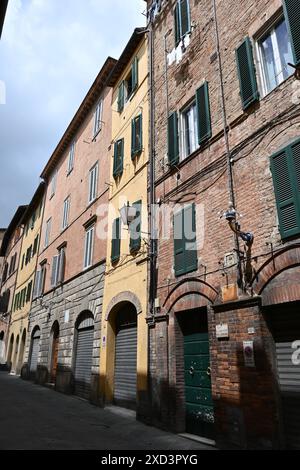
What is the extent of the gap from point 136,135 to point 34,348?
547 inches

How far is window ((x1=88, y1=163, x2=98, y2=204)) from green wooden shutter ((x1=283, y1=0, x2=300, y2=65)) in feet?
31.4

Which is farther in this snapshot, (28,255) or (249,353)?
(28,255)

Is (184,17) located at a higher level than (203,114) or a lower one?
higher

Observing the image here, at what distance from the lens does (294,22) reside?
6277 millimetres

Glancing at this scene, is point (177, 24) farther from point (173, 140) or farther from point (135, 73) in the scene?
point (173, 140)

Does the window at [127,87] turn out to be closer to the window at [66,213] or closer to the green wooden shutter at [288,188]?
the window at [66,213]

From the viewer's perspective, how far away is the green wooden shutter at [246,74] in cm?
693

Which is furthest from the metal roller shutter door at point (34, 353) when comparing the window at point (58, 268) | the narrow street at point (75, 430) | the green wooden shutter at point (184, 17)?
the green wooden shutter at point (184, 17)

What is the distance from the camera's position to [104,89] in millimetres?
15602

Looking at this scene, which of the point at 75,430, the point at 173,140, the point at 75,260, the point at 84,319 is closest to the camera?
the point at 75,430

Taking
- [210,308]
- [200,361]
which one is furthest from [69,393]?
[210,308]

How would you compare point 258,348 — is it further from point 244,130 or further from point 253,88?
point 253,88

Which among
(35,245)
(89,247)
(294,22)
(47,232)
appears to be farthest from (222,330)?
(35,245)

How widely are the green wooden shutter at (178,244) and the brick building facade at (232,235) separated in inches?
1.9
